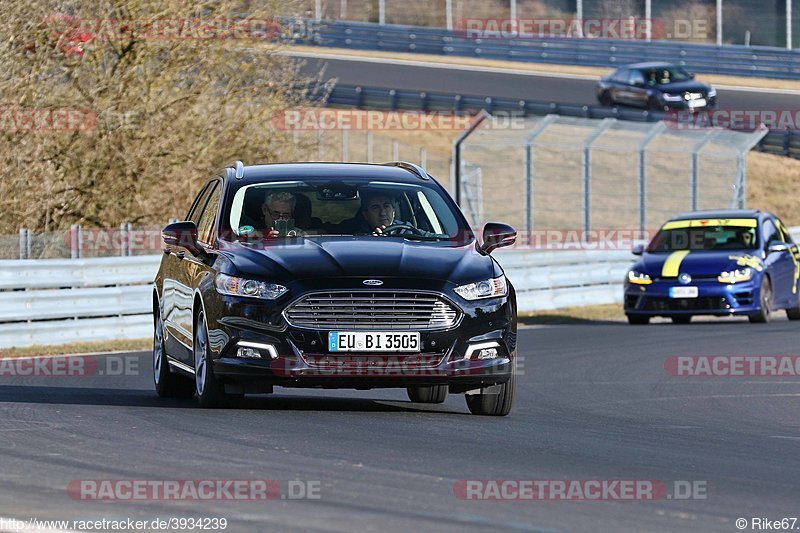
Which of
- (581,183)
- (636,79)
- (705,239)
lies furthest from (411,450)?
(636,79)

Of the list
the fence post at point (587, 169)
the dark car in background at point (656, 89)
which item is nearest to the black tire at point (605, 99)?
the dark car in background at point (656, 89)

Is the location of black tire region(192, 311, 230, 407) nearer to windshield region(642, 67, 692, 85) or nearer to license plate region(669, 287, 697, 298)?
license plate region(669, 287, 697, 298)

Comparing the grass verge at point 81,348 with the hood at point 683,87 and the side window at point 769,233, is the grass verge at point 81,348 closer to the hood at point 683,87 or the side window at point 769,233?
the side window at point 769,233

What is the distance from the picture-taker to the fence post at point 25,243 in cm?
1967

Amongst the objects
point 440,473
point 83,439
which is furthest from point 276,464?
point 83,439

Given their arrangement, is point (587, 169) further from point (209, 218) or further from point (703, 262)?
point (209, 218)

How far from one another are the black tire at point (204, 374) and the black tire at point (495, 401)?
1.65 metres

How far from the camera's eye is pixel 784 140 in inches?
1638

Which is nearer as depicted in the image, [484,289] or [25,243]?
[484,289]

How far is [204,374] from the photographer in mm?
11008

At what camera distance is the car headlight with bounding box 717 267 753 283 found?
22.1 m

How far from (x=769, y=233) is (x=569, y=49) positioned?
106 ft

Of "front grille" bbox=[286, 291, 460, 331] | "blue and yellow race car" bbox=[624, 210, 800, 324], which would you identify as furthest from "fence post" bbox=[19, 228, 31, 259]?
"front grille" bbox=[286, 291, 460, 331]

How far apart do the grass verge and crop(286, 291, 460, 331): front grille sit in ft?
27.1
